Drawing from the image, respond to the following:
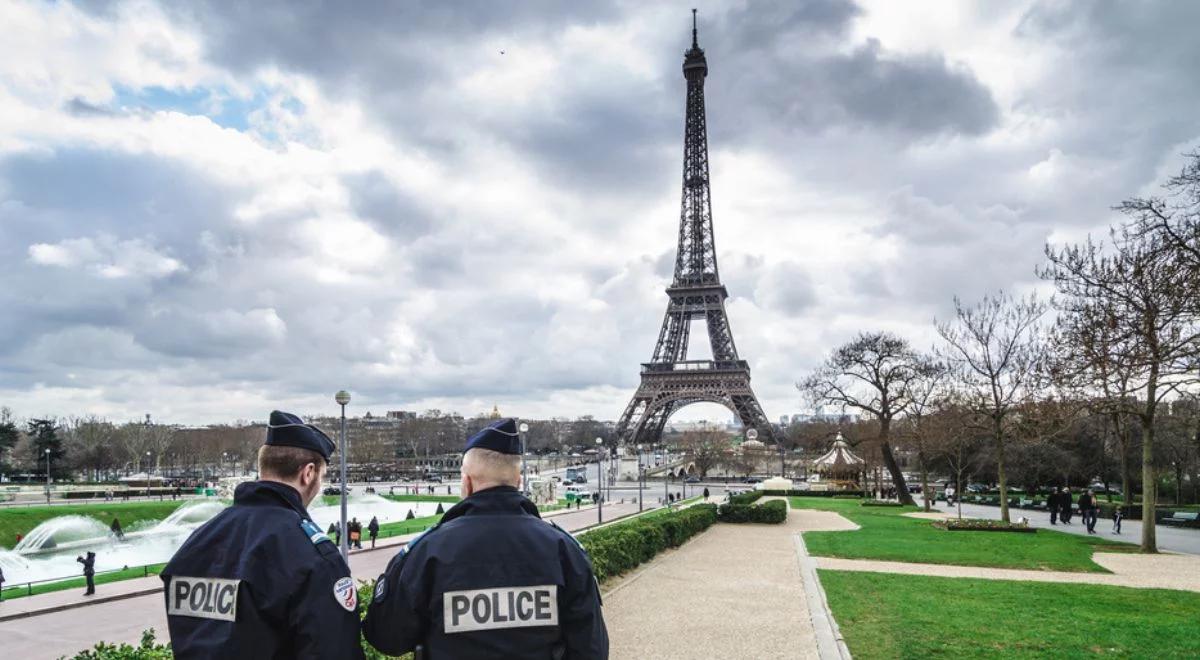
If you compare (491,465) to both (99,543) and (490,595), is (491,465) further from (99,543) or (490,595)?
(99,543)

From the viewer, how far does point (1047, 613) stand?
1268cm

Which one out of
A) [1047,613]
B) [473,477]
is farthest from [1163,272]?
[473,477]

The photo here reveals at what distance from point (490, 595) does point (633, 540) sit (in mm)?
15877

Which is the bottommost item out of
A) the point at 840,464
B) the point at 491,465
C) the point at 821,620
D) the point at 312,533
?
the point at 840,464

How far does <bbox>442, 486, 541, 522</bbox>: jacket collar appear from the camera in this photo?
3639 mm

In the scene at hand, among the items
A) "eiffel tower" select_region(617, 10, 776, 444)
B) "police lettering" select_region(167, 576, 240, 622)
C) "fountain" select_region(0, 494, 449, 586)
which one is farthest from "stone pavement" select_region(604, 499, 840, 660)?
"eiffel tower" select_region(617, 10, 776, 444)

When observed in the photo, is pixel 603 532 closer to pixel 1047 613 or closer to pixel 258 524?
pixel 1047 613

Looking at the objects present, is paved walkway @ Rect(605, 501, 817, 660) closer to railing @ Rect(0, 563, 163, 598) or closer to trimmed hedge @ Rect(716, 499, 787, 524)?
trimmed hedge @ Rect(716, 499, 787, 524)

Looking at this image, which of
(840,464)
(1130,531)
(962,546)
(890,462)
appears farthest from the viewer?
(840,464)

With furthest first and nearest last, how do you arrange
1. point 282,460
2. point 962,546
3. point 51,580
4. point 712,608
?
point 51,580 < point 962,546 < point 712,608 < point 282,460

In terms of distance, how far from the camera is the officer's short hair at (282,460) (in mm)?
3740

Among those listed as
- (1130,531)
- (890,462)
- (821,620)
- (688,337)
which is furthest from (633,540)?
(688,337)

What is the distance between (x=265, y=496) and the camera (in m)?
3.60

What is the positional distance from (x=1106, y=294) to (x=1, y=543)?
154ft
